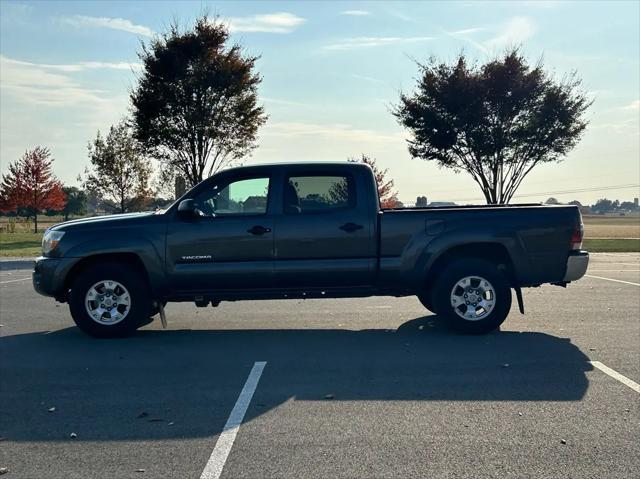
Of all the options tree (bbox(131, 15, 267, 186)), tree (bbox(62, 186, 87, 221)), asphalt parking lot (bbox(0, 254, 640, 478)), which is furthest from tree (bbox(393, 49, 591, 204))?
tree (bbox(62, 186, 87, 221))

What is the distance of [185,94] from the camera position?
22891 mm

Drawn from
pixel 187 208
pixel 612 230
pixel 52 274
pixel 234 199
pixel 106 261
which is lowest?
pixel 612 230

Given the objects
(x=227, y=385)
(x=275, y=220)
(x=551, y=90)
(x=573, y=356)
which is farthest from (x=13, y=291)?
(x=551, y=90)

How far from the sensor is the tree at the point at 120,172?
104 feet

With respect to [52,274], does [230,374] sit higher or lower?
lower

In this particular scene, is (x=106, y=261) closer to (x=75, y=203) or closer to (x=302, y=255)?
(x=302, y=255)

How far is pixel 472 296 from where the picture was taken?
7832 mm

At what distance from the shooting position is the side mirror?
7629 millimetres

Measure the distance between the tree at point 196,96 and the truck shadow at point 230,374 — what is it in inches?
624

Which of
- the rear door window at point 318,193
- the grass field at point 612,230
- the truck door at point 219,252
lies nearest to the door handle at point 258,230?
the truck door at point 219,252

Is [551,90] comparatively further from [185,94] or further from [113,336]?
[113,336]

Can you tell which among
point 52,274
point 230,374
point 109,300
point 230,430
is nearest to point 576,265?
point 230,374

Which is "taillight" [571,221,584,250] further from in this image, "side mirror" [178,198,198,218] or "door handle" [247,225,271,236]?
"side mirror" [178,198,198,218]

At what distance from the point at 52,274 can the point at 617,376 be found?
6198 millimetres
